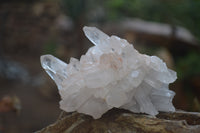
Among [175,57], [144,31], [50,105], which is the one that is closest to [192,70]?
[175,57]

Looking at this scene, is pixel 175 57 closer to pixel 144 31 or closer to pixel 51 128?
pixel 144 31

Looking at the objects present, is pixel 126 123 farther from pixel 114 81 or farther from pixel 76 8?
pixel 76 8

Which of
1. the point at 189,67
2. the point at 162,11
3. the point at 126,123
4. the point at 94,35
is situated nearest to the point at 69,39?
the point at 162,11

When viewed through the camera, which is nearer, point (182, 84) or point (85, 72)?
point (85, 72)

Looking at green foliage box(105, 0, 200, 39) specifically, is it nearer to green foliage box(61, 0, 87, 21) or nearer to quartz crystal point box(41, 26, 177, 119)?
green foliage box(61, 0, 87, 21)

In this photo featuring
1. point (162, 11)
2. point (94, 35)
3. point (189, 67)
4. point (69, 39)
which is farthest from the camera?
point (69, 39)

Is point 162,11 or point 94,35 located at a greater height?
point 94,35
